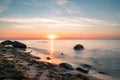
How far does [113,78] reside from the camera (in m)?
24.1

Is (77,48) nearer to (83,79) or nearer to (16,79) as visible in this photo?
(83,79)

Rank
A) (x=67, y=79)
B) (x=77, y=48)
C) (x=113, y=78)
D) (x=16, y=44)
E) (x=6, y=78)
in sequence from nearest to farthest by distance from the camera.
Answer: (x=6, y=78) < (x=67, y=79) < (x=113, y=78) < (x=16, y=44) < (x=77, y=48)

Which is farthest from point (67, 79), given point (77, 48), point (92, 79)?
point (77, 48)

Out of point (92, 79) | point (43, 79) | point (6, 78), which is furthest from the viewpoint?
point (92, 79)

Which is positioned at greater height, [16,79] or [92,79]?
[16,79]

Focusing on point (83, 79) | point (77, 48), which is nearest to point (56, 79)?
point (83, 79)

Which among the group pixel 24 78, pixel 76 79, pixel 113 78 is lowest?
pixel 113 78

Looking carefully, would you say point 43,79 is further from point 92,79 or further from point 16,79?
point 92,79

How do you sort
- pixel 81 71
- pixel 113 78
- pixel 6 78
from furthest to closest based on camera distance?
pixel 81 71 < pixel 113 78 < pixel 6 78

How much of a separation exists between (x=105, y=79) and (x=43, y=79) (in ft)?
36.7

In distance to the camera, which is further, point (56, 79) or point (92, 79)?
point (92, 79)

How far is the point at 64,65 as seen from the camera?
95.4ft

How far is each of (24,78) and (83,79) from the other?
8.61 m

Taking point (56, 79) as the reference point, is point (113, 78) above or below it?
below
